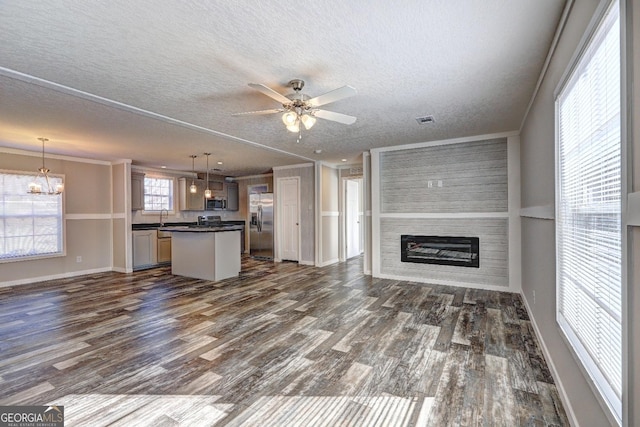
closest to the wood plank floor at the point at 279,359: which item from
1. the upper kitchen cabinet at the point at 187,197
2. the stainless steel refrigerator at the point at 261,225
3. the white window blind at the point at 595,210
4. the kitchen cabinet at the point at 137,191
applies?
the white window blind at the point at 595,210

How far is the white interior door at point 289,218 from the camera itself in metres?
7.39

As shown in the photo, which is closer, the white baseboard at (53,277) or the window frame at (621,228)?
the window frame at (621,228)

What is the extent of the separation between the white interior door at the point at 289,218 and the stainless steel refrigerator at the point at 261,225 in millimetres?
387

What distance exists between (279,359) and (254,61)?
7.97ft

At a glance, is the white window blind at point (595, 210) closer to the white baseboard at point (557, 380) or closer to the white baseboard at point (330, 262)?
the white baseboard at point (557, 380)

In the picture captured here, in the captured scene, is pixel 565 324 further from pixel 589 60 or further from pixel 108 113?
pixel 108 113

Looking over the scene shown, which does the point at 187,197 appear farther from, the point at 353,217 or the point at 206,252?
the point at 353,217

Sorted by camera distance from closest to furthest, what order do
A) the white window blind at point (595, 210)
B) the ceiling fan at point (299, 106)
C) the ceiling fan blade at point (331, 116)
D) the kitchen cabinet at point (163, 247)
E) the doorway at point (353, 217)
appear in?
the white window blind at point (595, 210), the ceiling fan at point (299, 106), the ceiling fan blade at point (331, 116), the kitchen cabinet at point (163, 247), the doorway at point (353, 217)

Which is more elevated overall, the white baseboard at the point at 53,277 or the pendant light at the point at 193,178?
the pendant light at the point at 193,178

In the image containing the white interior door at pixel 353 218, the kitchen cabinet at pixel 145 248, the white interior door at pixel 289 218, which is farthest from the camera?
the white interior door at pixel 353 218

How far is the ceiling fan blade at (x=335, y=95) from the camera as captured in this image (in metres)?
2.32

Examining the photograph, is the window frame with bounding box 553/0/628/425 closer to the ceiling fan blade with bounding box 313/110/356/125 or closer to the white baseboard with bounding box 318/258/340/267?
the ceiling fan blade with bounding box 313/110/356/125
